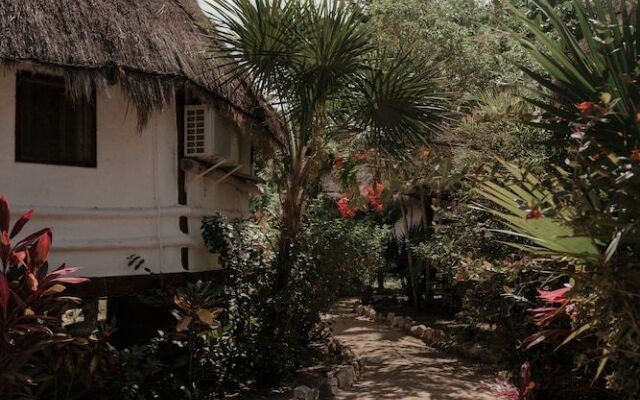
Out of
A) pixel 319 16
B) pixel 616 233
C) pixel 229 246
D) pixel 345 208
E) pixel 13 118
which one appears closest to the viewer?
pixel 616 233

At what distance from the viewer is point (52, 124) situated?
6863 millimetres

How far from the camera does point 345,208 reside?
13.2 m

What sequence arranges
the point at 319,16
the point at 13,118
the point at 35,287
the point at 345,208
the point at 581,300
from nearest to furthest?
the point at 581,300, the point at 35,287, the point at 13,118, the point at 319,16, the point at 345,208

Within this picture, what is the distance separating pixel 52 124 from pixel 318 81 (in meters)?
2.68

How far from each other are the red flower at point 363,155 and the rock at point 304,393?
3330 mm

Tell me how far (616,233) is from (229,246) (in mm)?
4601

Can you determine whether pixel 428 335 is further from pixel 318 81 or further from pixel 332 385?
pixel 318 81

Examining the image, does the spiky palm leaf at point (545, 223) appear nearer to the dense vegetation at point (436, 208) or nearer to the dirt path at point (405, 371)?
the dense vegetation at point (436, 208)

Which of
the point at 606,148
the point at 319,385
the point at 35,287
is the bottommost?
the point at 319,385

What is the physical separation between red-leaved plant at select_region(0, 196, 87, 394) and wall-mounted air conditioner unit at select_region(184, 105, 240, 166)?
7.55 ft

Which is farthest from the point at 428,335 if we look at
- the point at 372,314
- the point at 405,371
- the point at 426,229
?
the point at 372,314

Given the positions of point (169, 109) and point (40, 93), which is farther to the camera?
point (169, 109)

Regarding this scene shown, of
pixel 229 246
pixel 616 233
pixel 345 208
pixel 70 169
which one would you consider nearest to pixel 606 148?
pixel 616 233

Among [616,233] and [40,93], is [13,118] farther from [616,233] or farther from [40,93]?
[616,233]
